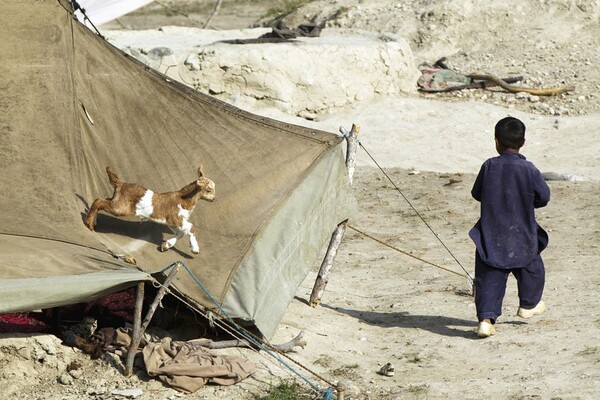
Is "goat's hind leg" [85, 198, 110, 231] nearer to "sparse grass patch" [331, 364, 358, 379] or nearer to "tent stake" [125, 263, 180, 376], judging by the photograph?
"tent stake" [125, 263, 180, 376]

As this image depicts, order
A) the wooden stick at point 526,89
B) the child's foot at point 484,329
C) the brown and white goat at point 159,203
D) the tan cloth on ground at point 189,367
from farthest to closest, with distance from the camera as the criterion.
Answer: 1. the wooden stick at point 526,89
2. the child's foot at point 484,329
3. the brown and white goat at point 159,203
4. the tan cloth on ground at point 189,367

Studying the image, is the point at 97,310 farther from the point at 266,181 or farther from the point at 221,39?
the point at 221,39

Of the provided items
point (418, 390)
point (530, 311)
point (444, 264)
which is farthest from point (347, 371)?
point (444, 264)

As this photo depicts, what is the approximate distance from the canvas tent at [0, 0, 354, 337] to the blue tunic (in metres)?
1.22

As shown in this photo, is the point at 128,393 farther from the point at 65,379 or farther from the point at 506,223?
the point at 506,223

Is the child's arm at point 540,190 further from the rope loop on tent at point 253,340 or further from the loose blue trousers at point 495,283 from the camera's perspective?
the rope loop on tent at point 253,340

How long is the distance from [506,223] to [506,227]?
2cm

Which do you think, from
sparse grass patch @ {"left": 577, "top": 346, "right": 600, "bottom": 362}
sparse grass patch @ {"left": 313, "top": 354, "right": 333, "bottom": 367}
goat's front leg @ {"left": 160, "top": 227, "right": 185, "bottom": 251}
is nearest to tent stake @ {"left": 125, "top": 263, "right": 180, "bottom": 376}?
goat's front leg @ {"left": 160, "top": 227, "right": 185, "bottom": 251}

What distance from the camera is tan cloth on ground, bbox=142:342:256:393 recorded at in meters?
6.45

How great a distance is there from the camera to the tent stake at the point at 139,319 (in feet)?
21.0

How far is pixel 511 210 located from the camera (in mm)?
7141

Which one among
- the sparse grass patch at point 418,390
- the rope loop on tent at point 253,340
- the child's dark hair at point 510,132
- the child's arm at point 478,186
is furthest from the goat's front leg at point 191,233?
the child's dark hair at point 510,132

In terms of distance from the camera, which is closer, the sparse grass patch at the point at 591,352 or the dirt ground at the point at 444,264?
the dirt ground at the point at 444,264

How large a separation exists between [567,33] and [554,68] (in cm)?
95
